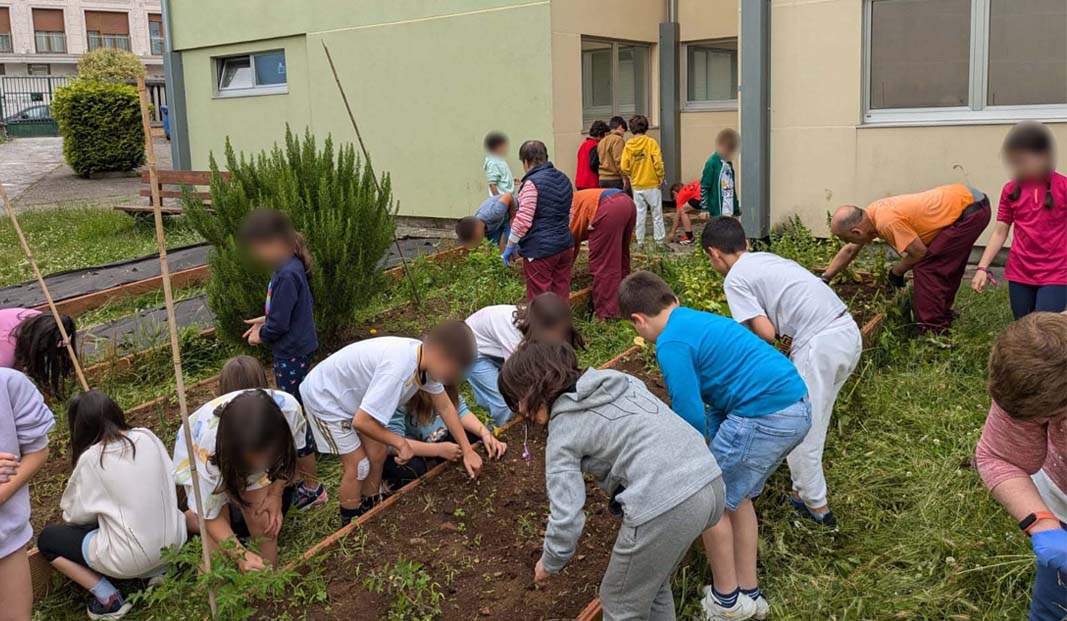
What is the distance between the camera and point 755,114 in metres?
8.71

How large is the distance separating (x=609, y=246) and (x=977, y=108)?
3.54m

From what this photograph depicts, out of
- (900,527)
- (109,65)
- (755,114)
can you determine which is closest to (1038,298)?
(900,527)

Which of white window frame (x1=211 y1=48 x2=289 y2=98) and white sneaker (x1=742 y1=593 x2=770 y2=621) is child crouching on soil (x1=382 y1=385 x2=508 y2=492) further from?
white window frame (x1=211 y1=48 x2=289 y2=98)

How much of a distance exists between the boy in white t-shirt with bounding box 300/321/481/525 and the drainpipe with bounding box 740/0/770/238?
18.1 feet

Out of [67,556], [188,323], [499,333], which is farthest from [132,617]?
[188,323]

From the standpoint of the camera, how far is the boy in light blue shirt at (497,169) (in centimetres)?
958

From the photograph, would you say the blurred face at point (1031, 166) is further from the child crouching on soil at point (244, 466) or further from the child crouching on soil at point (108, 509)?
the child crouching on soil at point (108, 509)

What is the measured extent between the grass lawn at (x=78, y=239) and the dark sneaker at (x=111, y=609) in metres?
7.04

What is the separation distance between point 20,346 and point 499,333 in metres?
2.36

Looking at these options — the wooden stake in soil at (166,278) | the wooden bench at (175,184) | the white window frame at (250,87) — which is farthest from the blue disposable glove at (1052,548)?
the white window frame at (250,87)

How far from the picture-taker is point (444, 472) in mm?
4395

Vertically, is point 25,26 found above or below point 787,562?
above

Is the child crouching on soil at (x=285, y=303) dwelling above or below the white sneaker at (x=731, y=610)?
above

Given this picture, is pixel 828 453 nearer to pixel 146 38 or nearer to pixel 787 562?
pixel 787 562
